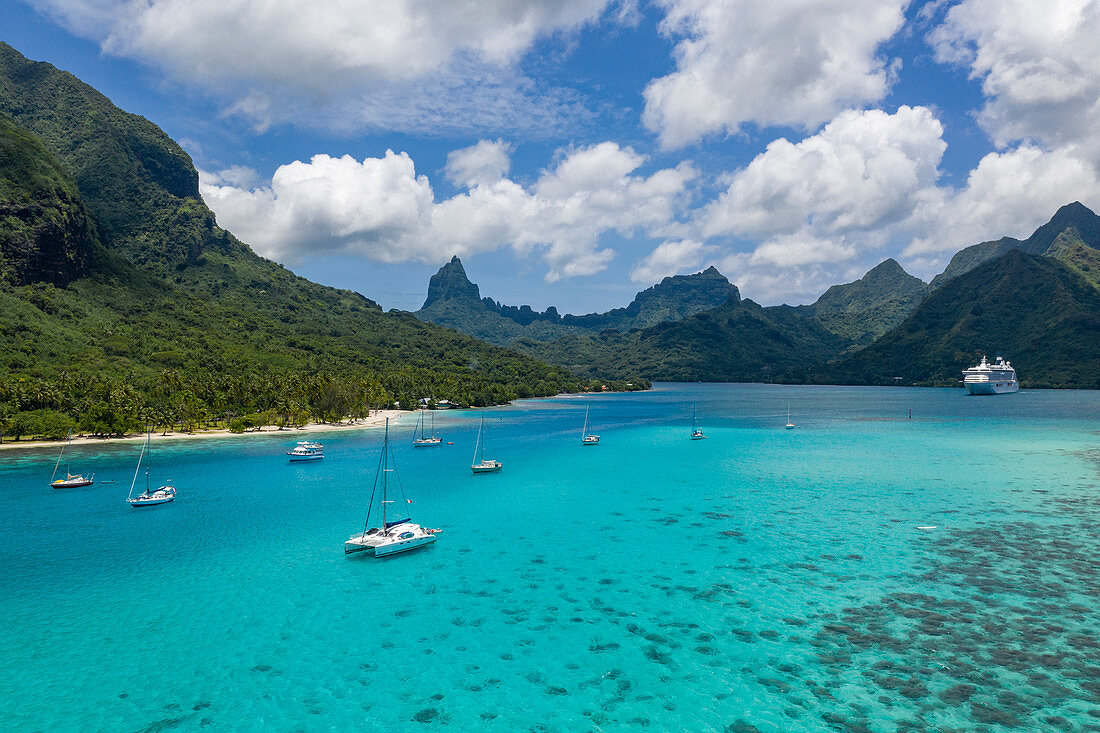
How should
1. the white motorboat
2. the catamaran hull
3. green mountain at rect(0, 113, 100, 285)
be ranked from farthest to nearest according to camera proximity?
green mountain at rect(0, 113, 100, 285) < the white motorboat < the catamaran hull

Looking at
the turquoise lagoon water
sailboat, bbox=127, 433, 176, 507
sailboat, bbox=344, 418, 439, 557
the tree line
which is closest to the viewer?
the turquoise lagoon water

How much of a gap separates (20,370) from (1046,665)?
593 feet

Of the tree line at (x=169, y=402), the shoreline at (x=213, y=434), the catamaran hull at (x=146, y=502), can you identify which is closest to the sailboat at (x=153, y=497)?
the catamaran hull at (x=146, y=502)

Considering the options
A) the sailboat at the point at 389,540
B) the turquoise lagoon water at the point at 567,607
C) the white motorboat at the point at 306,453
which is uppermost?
the white motorboat at the point at 306,453

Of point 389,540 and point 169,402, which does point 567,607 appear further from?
point 169,402

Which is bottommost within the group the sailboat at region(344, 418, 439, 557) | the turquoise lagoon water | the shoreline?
the turquoise lagoon water

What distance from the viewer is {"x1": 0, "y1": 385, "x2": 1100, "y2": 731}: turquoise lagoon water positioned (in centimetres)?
2594

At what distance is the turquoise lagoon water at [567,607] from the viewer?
1021 inches

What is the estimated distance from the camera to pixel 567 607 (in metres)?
37.9

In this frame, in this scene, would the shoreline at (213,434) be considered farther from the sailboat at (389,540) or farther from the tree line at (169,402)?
the sailboat at (389,540)

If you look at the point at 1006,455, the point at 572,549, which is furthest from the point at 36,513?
Result: the point at 1006,455

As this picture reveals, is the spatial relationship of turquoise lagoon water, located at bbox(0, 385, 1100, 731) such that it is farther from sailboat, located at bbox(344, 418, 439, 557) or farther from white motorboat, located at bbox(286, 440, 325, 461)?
white motorboat, located at bbox(286, 440, 325, 461)

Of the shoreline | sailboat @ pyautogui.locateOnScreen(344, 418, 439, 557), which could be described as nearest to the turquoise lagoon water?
sailboat @ pyautogui.locateOnScreen(344, 418, 439, 557)

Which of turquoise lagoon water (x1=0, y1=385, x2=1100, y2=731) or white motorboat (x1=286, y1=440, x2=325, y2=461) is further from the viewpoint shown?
white motorboat (x1=286, y1=440, x2=325, y2=461)
